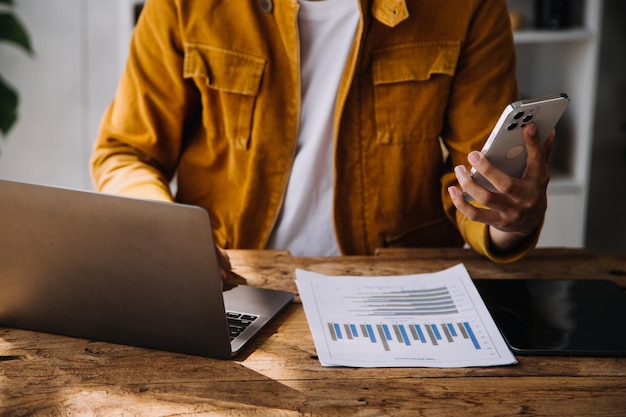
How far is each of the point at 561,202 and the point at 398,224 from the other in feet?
4.00

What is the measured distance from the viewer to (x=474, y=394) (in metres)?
0.90

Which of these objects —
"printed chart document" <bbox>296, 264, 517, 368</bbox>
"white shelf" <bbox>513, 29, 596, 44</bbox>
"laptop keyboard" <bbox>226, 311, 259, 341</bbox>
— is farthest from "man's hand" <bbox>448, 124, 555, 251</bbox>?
"white shelf" <bbox>513, 29, 596, 44</bbox>

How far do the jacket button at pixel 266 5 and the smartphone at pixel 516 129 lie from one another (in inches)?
22.6

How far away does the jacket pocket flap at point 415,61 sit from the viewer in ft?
4.86

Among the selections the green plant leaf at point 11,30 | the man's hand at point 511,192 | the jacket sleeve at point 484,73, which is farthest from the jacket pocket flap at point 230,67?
the green plant leaf at point 11,30

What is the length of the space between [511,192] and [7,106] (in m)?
1.81

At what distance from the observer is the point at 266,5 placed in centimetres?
149

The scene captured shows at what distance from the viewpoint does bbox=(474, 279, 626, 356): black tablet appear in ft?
3.34

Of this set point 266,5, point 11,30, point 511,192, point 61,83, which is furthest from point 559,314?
point 61,83

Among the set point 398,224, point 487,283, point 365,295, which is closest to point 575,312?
point 487,283

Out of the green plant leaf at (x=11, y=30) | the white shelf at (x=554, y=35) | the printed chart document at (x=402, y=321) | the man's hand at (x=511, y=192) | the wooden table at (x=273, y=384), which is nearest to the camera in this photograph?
the wooden table at (x=273, y=384)

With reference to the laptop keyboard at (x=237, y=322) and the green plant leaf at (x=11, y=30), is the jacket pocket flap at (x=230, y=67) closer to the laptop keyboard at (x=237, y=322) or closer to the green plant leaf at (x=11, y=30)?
the laptop keyboard at (x=237, y=322)

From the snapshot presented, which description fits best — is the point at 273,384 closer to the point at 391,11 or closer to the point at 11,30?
the point at 391,11

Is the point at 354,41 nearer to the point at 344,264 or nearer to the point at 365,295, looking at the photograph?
the point at 344,264
